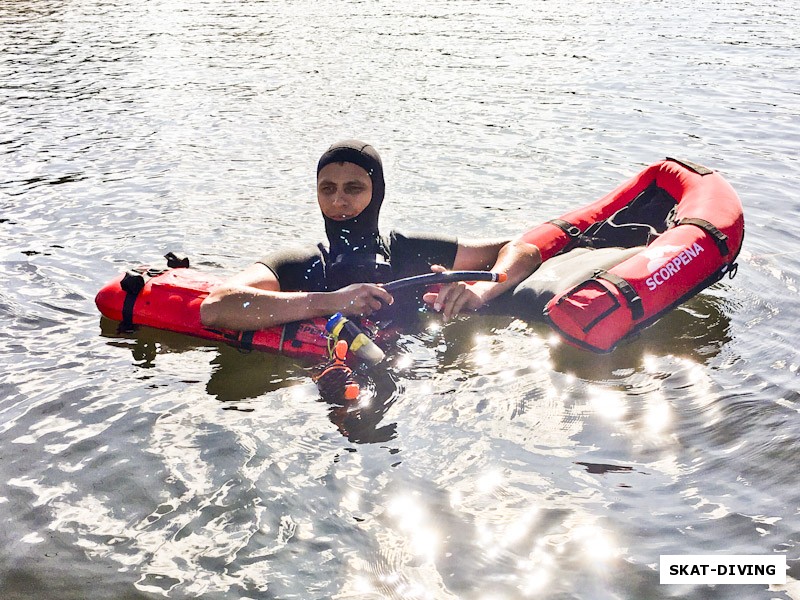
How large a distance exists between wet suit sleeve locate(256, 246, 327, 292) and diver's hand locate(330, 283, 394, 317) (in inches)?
16.9

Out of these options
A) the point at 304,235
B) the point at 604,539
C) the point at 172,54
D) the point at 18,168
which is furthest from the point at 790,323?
the point at 172,54

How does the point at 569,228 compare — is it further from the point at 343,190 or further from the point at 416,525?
the point at 416,525

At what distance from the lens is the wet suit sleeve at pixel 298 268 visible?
5.41 metres

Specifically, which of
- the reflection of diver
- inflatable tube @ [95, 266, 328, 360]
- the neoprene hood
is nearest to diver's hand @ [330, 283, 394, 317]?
inflatable tube @ [95, 266, 328, 360]

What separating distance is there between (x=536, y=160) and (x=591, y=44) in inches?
355

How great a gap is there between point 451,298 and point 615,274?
1.14 metres

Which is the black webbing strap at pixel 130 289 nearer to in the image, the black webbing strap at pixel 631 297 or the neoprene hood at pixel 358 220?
the neoprene hood at pixel 358 220

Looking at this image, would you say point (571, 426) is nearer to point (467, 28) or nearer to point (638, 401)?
point (638, 401)

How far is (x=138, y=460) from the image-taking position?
4301mm

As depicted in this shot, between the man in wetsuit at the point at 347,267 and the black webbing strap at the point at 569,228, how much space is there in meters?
0.72

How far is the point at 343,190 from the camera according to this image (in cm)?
557

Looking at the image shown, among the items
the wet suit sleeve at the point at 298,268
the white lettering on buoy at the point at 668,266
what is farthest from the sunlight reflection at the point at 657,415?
the wet suit sleeve at the point at 298,268

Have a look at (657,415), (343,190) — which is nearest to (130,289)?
(343,190)

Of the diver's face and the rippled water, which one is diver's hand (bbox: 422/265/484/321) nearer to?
the rippled water
